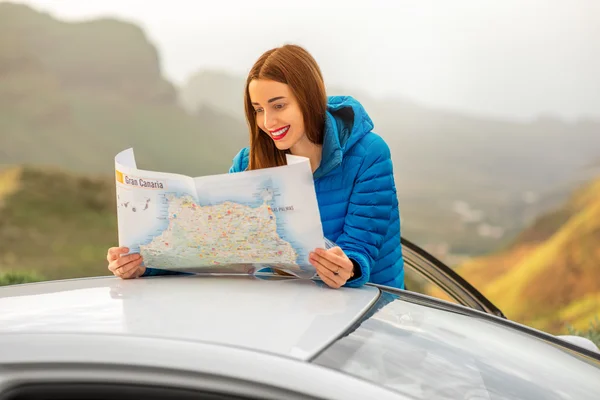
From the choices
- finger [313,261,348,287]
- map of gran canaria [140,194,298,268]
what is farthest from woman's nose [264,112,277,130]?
finger [313,261,348,287]

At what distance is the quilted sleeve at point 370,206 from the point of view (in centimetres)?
179

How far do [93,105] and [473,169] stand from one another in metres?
10.4

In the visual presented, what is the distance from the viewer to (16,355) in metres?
1.03

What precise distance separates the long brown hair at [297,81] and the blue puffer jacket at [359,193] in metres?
0.04

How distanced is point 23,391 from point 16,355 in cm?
5

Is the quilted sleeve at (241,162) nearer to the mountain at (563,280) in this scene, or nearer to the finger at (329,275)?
the finger at (329,275)

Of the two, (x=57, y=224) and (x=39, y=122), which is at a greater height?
(x=39, y=122)

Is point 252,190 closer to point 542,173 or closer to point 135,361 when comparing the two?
point 135,361

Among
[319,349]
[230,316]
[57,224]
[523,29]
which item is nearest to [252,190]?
[230,316]

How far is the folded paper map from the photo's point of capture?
1553 millimetres

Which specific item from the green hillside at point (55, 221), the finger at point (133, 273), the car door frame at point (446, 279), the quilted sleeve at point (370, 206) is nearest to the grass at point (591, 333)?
the car door frame at point (446, 279)

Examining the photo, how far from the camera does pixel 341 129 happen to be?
1969 millimetres

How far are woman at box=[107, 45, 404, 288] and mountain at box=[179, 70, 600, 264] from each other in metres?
11.4

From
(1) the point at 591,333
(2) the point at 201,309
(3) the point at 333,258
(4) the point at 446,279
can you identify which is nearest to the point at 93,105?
(1) the point at 591,333
